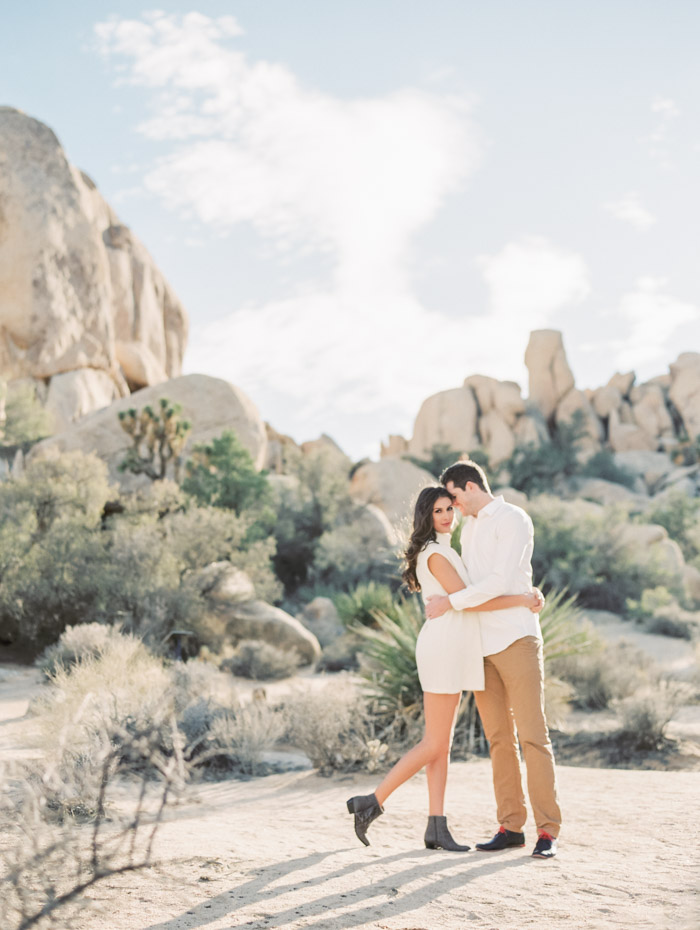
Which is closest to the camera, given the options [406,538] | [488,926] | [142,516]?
[488,926]

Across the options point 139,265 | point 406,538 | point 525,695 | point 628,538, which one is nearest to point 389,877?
point 525,695

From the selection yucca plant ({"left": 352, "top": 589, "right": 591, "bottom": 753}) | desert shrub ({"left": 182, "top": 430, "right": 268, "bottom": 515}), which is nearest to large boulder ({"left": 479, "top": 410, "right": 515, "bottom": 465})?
desert shrub ({"left": 182, "top": 430, "right": 268, "bottom": 515})

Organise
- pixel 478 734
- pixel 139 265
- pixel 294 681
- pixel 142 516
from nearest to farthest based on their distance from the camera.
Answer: pixel 478 734 → pixel 294 681 → pixel 142 516 → pixel 139 265

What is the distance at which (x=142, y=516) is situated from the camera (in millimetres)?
16656

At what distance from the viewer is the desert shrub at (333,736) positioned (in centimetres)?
734

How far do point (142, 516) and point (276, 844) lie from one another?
1244 centimetres

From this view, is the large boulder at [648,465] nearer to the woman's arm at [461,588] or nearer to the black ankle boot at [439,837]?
the woman's arm at [461,588]

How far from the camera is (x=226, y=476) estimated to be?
73.1 feet

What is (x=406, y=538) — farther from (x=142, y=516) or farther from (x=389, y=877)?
(x=142, y=516)

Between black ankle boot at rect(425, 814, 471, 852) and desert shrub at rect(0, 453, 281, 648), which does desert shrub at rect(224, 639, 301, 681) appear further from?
black ankle boot at rect(425, 814, 471, 852)

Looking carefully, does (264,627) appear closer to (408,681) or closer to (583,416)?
(408,681)

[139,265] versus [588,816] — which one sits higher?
[139,265]

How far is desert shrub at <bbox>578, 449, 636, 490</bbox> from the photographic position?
46.1 metres

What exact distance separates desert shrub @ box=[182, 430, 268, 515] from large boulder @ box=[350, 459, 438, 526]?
8590 millimetres
